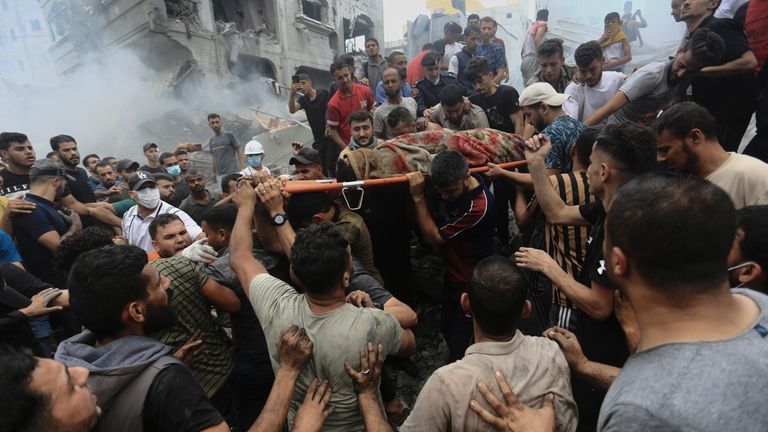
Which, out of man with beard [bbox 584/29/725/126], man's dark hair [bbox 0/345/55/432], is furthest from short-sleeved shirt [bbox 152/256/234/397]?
man with beard [bbox 584/29/725/126]

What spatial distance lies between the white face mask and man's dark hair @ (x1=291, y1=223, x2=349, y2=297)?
3.60 m

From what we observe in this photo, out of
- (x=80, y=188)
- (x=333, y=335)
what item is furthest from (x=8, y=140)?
(x=333, y=335)

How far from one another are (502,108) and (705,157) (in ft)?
10.5

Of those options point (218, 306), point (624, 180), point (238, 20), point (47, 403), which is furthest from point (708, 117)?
point (238, 20)

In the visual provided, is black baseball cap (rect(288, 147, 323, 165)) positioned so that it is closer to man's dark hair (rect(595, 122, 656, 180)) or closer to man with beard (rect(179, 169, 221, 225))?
man with beard (rect(179, 169, 221, 225))

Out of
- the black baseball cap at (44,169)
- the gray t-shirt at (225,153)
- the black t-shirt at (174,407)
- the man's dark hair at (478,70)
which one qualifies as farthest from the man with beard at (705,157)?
the gray t-shirt at (225,153)

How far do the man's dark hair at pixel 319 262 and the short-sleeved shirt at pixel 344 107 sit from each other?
15.8ft

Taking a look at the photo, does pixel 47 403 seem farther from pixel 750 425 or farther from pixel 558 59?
pixel 558 59

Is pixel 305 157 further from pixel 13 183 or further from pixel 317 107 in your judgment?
pixel 13 183

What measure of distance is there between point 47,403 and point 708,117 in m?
3.59

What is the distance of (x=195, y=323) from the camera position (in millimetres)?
2613

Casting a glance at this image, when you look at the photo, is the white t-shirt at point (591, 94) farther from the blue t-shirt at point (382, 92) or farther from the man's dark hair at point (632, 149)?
the blue t-shirt at point (382, 92)

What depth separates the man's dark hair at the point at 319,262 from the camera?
6.48 ft

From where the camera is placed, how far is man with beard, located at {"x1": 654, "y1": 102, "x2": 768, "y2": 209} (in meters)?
2.40
